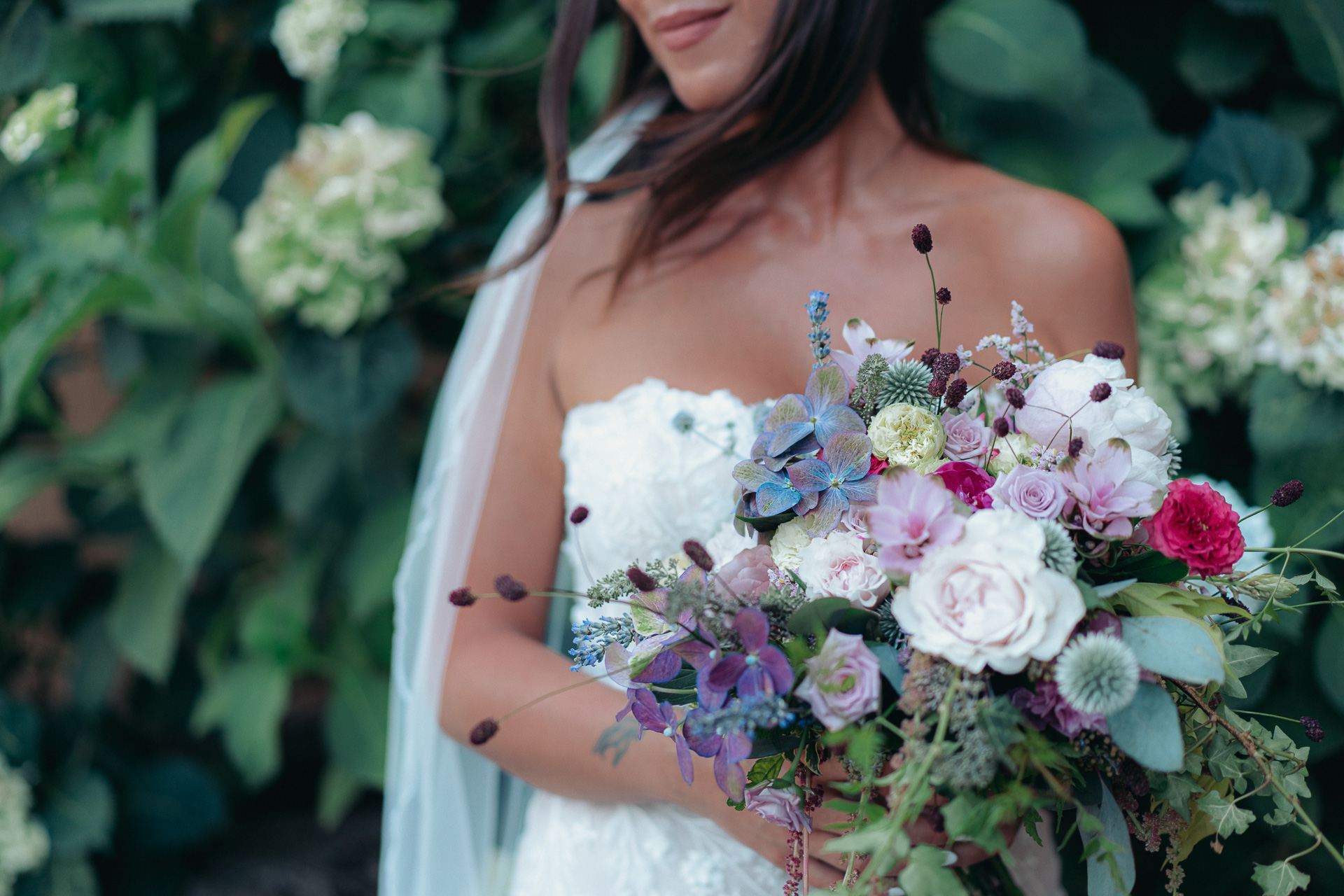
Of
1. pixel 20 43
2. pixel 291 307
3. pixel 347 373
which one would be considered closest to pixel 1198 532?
pixel 347 373

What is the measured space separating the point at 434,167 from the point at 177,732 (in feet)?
5.27

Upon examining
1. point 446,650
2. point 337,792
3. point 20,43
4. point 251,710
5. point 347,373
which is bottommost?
point 337,792

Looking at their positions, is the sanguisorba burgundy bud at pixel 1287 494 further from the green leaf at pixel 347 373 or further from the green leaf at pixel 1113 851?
the green leaf at pixel 347 373

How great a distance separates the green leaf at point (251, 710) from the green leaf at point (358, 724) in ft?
0.35

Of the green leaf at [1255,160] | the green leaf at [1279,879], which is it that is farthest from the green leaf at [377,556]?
the green leaf at [1255,160]

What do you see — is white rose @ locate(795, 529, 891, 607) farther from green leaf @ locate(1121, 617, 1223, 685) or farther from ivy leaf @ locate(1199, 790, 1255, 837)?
ivy leaf @ locate(1199, 790, 1255, 837)

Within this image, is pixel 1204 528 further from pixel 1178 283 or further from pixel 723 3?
pixel 1178 283

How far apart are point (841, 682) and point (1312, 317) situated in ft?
3.88

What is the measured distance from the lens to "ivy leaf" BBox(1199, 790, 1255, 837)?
70cm

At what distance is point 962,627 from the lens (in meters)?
0.60

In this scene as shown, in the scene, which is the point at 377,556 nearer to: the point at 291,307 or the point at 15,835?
the point at 291,307

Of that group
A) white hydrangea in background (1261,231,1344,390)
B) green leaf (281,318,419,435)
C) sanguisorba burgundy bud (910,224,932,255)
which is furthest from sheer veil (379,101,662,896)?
white hydrangea in background (1261,231,1344,390)

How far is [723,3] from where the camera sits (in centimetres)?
119

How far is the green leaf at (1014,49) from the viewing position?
1.56 metres
